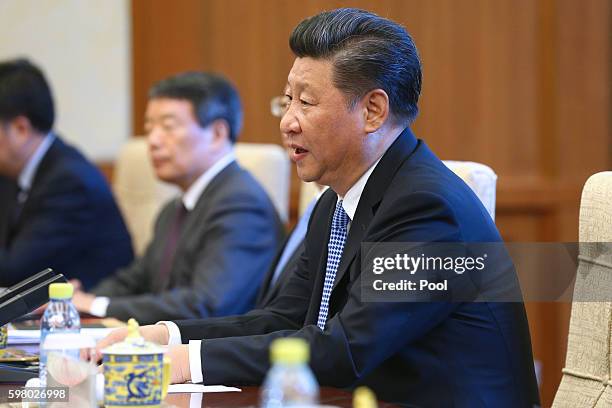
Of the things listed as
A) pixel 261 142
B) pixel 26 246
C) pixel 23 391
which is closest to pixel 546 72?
pixel 261 142

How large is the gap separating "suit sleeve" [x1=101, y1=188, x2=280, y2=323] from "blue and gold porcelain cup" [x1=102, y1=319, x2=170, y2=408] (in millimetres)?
1843

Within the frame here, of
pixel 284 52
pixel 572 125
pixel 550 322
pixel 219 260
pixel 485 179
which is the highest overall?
pixel 284 52

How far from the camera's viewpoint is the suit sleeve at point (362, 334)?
1.77 m

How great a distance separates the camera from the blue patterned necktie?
6.75ft

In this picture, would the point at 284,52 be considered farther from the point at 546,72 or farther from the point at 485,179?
the point at 485,179

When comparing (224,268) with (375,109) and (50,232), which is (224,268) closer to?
(50,232)

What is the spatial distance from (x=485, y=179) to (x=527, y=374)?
0.57 m

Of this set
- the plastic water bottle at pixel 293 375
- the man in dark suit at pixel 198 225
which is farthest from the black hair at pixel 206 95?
the plastic water bottle at pixel 293 375

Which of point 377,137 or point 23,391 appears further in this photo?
point 377,137

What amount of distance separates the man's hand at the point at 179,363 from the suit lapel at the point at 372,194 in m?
0.33

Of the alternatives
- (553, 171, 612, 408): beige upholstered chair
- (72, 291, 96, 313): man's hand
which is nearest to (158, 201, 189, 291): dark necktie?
(72, 291, 96, 313): man's hand

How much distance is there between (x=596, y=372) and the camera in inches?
75.1

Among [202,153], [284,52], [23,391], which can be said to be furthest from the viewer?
[284,52]

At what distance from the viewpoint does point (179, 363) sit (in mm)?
1805
